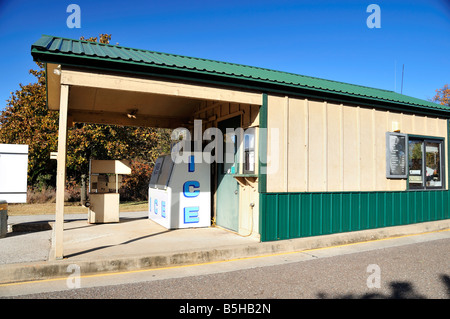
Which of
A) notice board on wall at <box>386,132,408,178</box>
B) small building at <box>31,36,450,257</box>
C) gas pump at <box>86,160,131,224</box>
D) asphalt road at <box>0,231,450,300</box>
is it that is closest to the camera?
asphalt road at <box>0,231,450,300</box>

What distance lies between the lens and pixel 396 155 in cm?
934

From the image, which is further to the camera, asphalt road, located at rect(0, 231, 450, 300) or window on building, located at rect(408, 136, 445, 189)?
window on building, located at rect(408, 136, 445, 189)

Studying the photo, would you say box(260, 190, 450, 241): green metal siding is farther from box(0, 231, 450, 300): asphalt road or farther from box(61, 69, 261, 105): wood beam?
box(61, 69, 261, 105): wood beam

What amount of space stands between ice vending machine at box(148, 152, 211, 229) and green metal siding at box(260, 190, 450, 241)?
2386mm

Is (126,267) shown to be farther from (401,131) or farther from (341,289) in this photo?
(401,131)

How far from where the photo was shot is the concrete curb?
5.15 meters

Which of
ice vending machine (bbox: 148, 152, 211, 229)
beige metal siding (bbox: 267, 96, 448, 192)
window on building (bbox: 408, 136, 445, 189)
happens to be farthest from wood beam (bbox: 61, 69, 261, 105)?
window on building (bbox: 408, 136, 445, 189)

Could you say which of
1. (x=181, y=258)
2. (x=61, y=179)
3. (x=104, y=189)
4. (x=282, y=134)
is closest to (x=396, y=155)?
(x=282, y=134)

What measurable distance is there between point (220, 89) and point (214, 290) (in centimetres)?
405

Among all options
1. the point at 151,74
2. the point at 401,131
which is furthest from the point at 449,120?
the point at 151,74

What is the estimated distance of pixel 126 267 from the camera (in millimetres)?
5637

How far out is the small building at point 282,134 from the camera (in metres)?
6.36

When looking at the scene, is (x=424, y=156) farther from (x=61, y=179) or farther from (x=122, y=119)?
(x=61, y=179)

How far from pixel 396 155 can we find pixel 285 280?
5.99 meters
